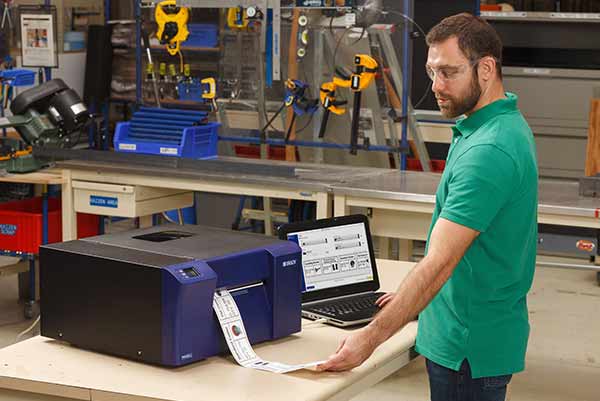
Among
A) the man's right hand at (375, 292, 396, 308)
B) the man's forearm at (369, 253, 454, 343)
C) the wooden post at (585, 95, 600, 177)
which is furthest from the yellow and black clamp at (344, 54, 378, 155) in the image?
the man's forearm at (369, 253, 454, 343)

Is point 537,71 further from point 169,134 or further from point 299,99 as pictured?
point 169,134

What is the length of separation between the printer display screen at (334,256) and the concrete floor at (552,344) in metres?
1.46

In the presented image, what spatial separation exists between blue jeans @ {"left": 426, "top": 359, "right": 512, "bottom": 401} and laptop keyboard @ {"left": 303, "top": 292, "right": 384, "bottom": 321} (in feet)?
A: 1.80

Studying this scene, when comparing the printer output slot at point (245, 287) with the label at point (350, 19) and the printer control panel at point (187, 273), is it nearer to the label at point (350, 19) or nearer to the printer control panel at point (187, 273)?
the printer control panel at point (187, 273)

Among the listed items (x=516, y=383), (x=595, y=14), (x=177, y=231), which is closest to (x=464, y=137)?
(x=177, y=231)

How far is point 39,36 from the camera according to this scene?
6156 mm

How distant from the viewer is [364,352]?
7.27ft

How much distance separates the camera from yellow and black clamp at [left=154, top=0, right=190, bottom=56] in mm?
6082

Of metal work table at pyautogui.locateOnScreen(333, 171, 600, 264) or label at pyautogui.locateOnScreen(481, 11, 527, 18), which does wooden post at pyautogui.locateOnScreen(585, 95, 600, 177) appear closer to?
metal work table at pyautogui.locateOnScreen(333, 171, 600, 264)

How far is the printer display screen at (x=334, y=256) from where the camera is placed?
9.82 feet

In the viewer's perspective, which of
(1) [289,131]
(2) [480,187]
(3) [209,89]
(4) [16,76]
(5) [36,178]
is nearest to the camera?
(2) [480,187]

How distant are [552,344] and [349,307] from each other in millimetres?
2588

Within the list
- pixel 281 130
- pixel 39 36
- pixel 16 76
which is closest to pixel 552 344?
pixel 281 130

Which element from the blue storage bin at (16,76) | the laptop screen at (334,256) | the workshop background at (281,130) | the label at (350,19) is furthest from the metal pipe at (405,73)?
the laptop screen at (334,256)
